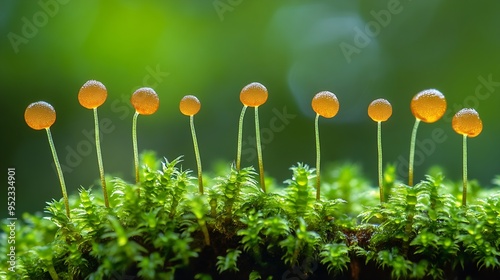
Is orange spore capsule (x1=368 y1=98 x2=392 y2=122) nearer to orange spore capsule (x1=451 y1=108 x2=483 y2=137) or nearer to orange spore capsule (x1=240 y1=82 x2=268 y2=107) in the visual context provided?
orange spore capsule (x1=451 y1=108 x2=483 y2=137)

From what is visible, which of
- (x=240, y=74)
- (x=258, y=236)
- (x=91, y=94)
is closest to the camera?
(x=258, y=236)

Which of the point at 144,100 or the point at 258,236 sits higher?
the point at 144,100

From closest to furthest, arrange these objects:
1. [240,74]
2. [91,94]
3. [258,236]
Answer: [258,236] < [91,94] < [240,74]

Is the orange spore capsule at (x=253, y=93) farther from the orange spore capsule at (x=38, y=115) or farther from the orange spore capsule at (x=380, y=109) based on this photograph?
the orange spore capsule at (x=38, y=115)

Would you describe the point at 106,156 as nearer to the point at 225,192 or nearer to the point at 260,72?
the point at 260,72

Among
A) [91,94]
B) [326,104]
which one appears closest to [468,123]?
[326,104]

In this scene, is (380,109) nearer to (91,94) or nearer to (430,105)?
(430,105)

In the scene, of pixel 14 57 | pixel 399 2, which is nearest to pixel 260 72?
pixel 399 2
